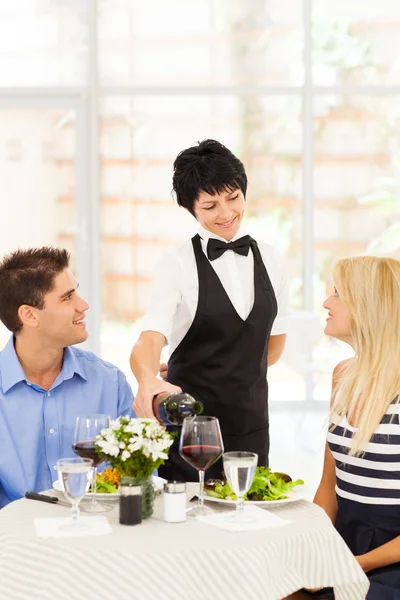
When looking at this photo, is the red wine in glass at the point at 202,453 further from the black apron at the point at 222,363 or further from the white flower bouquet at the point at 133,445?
the black apron at the point at 222,363

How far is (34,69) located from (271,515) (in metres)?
6.66

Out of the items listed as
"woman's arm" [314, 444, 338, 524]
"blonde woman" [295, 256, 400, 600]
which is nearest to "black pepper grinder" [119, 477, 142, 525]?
"blonde woman" [295, 256, 400, 600]

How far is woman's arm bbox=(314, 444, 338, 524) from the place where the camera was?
8.48ft

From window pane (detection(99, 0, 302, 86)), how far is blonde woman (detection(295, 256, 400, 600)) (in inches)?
232

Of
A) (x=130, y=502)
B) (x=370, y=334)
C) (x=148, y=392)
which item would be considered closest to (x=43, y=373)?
(x=148, y=392)

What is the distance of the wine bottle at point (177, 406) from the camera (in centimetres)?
228

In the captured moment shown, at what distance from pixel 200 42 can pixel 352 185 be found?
5.90ft

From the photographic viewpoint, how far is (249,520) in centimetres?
203

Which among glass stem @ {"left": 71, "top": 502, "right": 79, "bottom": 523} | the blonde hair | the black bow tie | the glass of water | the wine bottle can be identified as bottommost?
glass stem @ {"left": 71, "top": 502, "right": 79, "bottom": 523}

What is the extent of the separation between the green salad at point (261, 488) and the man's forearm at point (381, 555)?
0.28 m

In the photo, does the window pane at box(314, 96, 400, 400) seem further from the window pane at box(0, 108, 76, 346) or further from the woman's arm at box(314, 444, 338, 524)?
the woman's arm at box(314, 444, 338, 524)

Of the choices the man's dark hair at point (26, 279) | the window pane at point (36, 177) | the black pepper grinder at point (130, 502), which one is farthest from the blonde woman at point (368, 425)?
the window pane at point (36, 177)

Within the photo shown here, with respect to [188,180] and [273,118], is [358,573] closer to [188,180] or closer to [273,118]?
[188,180]

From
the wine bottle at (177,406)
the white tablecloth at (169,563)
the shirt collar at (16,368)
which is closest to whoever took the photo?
the white tablecloth at (169,563)
